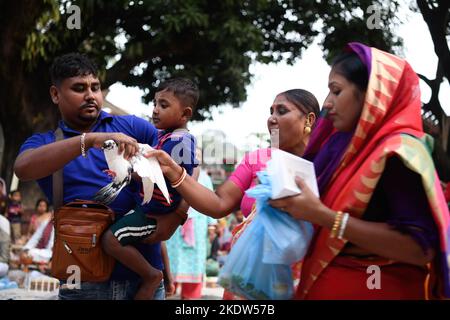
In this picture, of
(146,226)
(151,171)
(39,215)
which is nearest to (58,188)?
(146,226)

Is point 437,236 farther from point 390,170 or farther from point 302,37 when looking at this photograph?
point 302,37

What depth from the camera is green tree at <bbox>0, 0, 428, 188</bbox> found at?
10789 mm

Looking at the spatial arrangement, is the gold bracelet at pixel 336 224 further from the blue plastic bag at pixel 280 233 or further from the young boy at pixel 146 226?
the young boy at pixel 146 226

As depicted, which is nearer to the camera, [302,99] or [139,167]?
[139,167]

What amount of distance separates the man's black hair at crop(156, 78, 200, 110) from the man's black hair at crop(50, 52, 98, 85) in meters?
0.70

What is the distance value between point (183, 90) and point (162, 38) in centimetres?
851

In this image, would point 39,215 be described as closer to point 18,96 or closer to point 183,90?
point 18,96

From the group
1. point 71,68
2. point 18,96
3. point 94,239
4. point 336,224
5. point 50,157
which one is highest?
point 18,96

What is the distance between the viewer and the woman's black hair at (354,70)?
2.23m

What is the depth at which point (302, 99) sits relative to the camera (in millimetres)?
3133

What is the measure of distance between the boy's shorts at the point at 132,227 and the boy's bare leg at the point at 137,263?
28 mm

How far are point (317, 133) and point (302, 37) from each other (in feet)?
39.1

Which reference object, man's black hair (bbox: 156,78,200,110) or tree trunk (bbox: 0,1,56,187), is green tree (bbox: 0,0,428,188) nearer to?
tree trunk (bbox: 0,1,56,187)

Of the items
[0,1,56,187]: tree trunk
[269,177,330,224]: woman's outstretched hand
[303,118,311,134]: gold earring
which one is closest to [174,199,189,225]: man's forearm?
[303,118,311,134]: gold earring
